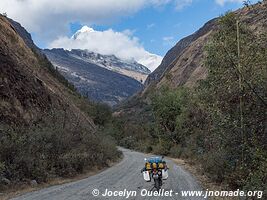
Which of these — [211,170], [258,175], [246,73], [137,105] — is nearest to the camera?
[258,175]

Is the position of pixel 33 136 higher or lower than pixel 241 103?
lower

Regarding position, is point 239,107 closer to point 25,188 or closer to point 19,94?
point 25,188

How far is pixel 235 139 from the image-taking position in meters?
15.1

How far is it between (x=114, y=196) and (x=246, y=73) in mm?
6633

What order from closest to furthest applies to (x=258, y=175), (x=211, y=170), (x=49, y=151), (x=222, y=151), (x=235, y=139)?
1. (x=258, y=175)
2. (x=235, y=139)
3. (x=222, y=151)
4. (x=211, y=170)
5. (x=49, y=151)

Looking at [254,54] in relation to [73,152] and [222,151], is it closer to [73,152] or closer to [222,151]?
[222,151]

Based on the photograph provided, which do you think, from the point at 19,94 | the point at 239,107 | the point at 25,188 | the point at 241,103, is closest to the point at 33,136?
the point at 25,188

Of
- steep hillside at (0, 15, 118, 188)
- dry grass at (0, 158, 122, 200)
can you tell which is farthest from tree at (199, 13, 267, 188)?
steep hillside at (0, 15, 118, 188)

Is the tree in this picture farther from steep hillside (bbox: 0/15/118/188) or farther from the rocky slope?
the rocky slope

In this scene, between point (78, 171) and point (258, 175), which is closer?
point (258, 175)

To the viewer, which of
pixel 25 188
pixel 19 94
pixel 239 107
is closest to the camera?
pixel 239 107

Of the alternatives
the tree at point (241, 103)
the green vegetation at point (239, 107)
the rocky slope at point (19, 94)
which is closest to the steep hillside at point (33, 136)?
the rocky slope at point (19, 94)

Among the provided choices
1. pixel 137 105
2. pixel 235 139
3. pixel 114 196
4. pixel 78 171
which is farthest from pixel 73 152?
pixel 137 105

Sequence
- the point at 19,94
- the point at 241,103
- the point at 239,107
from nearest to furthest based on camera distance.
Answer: the point at 241,103
the point at 239,107
the point at 19,94
